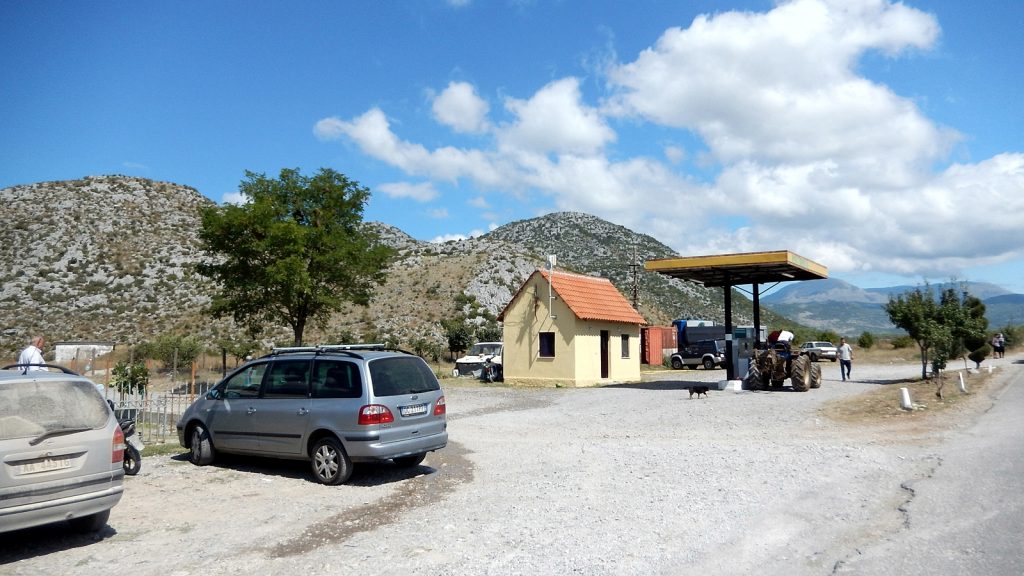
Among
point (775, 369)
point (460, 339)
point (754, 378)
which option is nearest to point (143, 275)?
point (460, 339)

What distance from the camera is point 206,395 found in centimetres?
1104

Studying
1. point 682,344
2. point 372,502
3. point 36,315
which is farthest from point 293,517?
point 36,315

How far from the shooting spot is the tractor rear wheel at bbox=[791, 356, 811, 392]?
945 inches

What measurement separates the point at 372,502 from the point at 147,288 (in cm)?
5235

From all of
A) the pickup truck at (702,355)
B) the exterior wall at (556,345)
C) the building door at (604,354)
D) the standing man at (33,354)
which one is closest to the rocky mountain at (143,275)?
the pickup truck at (702,355)

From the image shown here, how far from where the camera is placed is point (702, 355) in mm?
41594

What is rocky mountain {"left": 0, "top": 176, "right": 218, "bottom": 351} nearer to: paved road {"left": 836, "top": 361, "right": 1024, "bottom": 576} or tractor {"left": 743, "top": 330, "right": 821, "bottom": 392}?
tractor {"left": 743, "top": 330, "right": 821, "bottom": 392}

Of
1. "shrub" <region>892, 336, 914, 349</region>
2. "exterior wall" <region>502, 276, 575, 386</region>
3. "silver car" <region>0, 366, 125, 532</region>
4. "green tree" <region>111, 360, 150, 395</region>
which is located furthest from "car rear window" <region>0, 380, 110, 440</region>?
"shrub" <region>892, 336, 914, 349</region>

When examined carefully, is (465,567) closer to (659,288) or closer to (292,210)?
(292,210)

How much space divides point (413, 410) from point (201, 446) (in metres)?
3.60

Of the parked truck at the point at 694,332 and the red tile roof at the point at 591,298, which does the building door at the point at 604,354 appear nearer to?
the red tile roof at the point at 591,298

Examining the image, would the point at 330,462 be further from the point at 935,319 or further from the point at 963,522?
the point at 935,319

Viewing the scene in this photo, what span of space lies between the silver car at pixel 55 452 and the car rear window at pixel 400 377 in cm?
337

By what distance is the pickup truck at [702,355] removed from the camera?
136 feet
